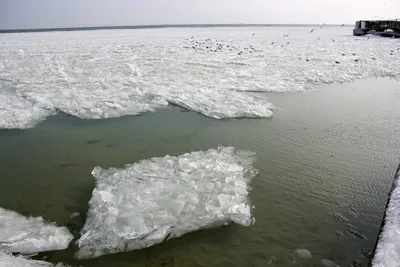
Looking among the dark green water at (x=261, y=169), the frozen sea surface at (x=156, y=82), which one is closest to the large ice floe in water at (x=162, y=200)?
the dark green water at (x=261, y=169)

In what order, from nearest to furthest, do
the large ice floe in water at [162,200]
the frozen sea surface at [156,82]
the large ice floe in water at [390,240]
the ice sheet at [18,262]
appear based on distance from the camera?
the large ice floe in water at [390,240]
the ice sheet at [18,262]
the large ice floe in water at [162,200]
the frozen sea surface at [156,82]

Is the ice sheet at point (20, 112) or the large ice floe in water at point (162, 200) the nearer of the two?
the large ice floe in water at point (162, 200)

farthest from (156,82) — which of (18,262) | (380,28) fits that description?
(380,28)

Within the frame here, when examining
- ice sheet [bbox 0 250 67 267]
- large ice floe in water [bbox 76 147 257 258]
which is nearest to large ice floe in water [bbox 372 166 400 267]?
large ice floe in water [bbox 76 147 257 258]

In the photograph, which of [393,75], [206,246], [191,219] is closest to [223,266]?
[206,246]

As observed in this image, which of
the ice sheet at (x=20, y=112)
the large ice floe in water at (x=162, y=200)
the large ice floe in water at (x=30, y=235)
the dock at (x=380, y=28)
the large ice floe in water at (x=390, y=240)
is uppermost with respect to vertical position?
the dock at (x=380, y=28)

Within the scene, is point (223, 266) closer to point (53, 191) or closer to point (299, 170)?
point (299, 170)

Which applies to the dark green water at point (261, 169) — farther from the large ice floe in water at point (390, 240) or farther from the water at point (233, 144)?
the large ice floe in water at point (390, 240)

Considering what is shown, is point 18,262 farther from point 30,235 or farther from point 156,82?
point 156,82
